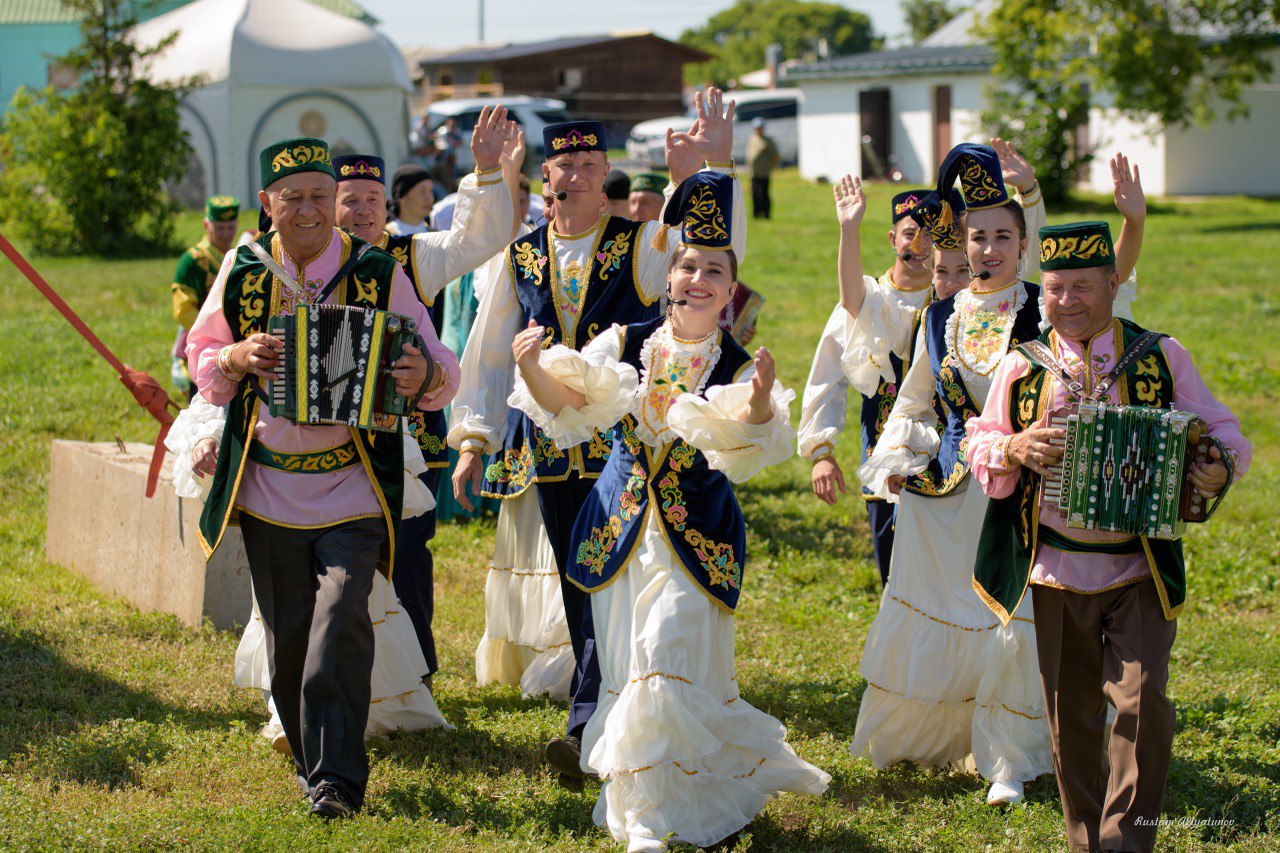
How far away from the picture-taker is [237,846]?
453cm

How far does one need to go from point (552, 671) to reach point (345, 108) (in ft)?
79.8

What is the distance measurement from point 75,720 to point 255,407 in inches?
70.8

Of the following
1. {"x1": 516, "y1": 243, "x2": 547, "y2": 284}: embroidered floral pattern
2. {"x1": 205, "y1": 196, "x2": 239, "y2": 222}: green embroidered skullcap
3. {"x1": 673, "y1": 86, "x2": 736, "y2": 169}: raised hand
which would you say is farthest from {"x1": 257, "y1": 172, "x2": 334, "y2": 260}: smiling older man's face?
{"x1": 205, "y1": 196, "x2": 239, "y2": 222}: green embroidered skullcap

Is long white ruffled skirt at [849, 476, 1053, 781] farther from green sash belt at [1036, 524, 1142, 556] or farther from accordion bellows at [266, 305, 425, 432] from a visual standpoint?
accordion bellows at [266, 305, 425, 432]

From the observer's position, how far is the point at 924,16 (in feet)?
250

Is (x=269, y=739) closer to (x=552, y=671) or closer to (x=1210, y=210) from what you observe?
(x=552, y=671)

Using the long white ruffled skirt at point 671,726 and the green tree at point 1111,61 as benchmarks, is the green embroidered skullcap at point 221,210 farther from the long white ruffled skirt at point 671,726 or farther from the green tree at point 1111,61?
the green tree at point 1111,61

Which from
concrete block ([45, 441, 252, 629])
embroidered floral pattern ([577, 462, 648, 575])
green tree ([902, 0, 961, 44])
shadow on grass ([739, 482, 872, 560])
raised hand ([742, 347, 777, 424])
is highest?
green tree ([902, 0, 961, 44])

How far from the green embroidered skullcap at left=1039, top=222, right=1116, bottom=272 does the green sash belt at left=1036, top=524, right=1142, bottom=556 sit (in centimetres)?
80

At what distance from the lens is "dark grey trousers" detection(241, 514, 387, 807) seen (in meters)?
4.81

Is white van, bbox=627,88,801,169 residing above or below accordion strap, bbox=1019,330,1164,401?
above

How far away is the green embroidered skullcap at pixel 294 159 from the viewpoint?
4.84 meters

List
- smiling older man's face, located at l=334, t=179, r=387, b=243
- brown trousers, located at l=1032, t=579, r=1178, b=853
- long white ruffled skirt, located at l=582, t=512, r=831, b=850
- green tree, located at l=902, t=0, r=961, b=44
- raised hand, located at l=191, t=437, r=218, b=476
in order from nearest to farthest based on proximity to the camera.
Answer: brown trousers, located at l=1032, t=579, r=1178, b=853 → long white ruffled skirt, located at l=582, t=512, r=831, b=850 → raised hand, located at l=191, t=437, r=218, b=476 → smiling older man's face, located at l=334, t=179, r=387, b=243 → green tree, located at l=902, t=0, r=961, b=44

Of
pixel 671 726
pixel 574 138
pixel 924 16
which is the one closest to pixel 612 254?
pixel 574 138
